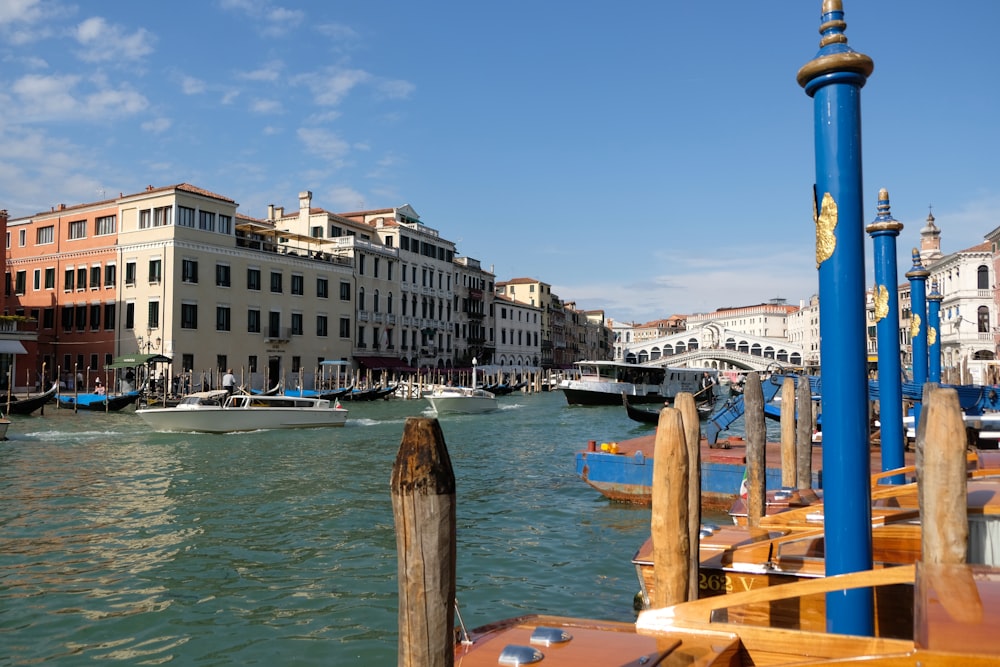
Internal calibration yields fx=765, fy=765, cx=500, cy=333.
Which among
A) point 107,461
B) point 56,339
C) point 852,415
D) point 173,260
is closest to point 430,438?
point 852,415

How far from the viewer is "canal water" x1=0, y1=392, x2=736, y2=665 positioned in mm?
5148

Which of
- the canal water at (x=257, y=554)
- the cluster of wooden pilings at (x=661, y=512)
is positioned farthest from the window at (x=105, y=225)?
the cluster of wooden pilings at (x=661, y=512)

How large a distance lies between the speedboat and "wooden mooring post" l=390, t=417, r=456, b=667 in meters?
25.1

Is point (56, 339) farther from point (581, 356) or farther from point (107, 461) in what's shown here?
point (581, 356)

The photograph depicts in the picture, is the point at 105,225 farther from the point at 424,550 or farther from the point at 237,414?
the point at 424,550

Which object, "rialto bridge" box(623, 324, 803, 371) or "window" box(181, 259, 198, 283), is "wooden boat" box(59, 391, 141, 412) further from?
"rialto bridge" box(623, 324, 803, 371)

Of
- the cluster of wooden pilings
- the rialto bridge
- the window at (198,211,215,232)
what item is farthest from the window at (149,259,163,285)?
the rialto bridge

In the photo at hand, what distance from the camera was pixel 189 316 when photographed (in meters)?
28.7

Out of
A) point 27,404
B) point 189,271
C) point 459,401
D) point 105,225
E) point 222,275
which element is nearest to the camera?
point 27,404

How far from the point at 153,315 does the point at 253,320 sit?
4172 mm

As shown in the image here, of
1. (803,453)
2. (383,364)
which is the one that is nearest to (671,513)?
(803,453)

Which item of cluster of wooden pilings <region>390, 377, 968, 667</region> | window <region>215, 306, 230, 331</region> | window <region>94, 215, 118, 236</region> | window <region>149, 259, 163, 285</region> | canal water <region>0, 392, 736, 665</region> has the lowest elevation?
canal water <region>0, 392, 736, 665</region>

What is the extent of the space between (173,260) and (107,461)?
1614 cm

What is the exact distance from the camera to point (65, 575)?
6.42 metres
